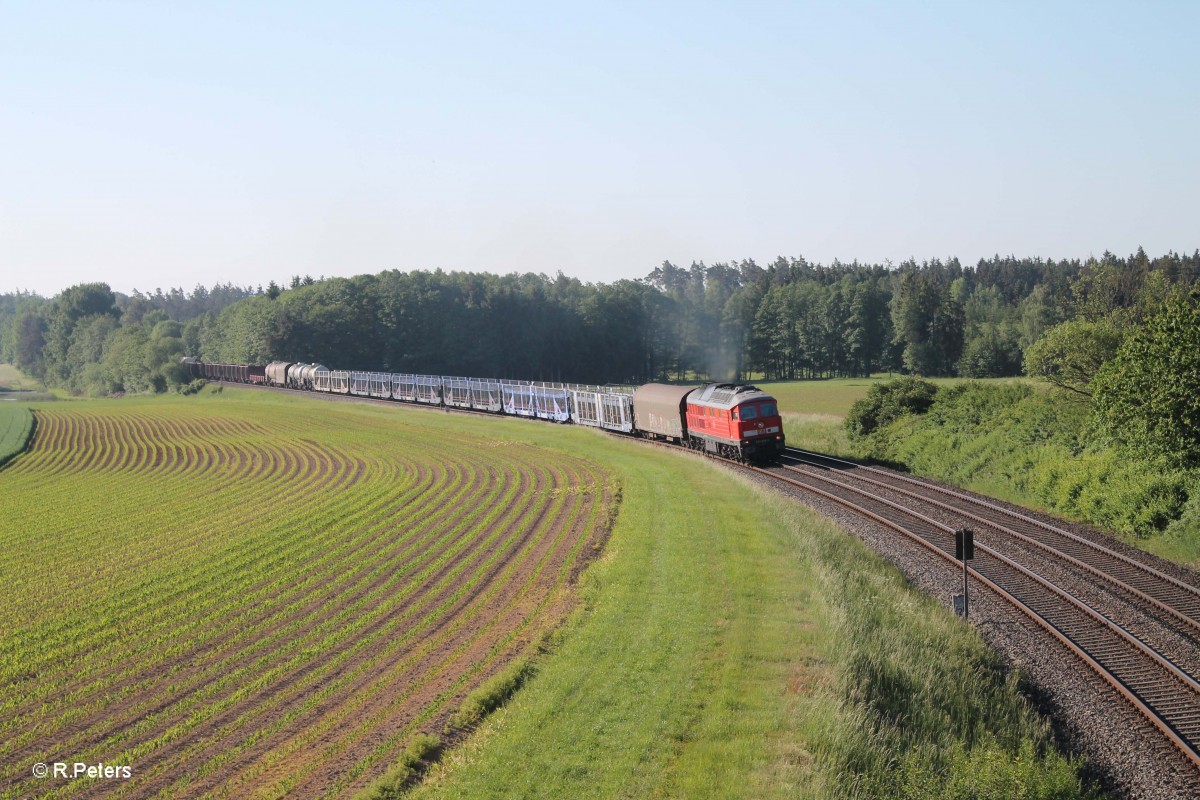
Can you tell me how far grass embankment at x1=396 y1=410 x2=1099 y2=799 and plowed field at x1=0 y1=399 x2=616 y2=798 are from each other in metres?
1.55

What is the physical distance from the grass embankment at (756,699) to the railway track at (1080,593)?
2072 mm

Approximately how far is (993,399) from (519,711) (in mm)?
35672

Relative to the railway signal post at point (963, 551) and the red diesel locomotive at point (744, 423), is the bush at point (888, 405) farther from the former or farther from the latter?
the railway signal post at point (963, 551)

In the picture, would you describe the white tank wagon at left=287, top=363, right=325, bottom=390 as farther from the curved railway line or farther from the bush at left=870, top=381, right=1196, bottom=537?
the curved railway line

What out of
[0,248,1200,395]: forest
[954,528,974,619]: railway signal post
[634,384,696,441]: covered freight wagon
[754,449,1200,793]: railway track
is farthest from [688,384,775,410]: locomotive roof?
[0,248,1200,395]: forest

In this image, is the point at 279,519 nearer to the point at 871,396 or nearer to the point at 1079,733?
the point at 1079,733

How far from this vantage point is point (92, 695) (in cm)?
1586

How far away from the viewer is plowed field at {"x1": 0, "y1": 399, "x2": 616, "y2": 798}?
13648mm

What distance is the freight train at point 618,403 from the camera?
4234 cm

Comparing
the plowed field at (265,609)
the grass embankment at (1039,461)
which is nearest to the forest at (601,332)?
the grass embankment at (1039,461)

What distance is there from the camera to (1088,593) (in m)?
22.1

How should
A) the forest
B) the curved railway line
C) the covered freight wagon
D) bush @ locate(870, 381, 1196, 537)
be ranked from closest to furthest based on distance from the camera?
1. the curved railway line
2. bush @ locate(870, 381, 1196, 537)
3. the covered freight wagon
4. the forest

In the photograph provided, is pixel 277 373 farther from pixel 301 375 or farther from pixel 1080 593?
pixel 1080 593

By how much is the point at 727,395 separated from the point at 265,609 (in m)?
26.8
